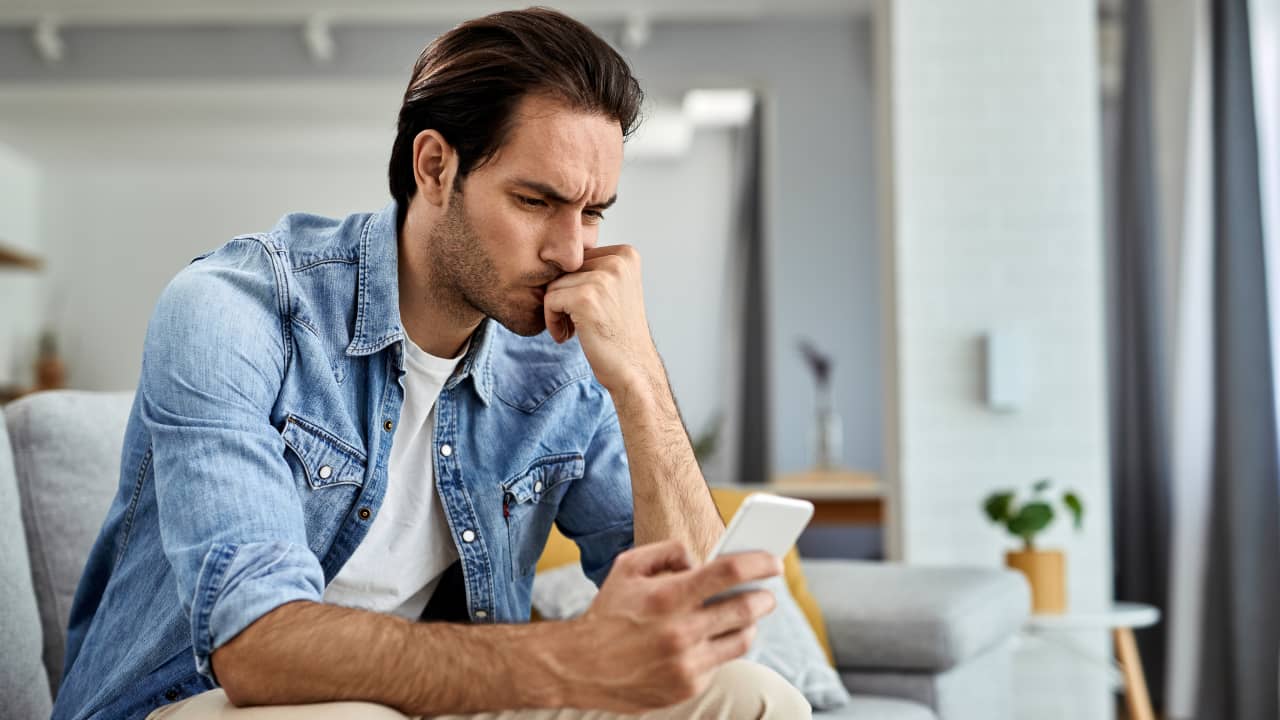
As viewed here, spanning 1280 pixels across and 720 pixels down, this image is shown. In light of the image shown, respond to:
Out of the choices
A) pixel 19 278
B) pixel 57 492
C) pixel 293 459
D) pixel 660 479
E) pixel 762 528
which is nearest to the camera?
pixel 762 528

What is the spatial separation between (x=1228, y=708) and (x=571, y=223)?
2.97 metres

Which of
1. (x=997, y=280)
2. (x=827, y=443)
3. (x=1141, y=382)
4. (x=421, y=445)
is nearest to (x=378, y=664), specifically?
(x=421, y=445)

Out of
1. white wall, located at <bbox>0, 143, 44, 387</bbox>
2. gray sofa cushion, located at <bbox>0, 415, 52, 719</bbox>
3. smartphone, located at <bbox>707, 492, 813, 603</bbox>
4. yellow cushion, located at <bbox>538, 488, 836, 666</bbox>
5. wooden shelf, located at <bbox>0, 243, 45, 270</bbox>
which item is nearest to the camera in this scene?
smartphone, located at <bbox>707, 492, 813, 603</bbox>

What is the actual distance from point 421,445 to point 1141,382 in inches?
138

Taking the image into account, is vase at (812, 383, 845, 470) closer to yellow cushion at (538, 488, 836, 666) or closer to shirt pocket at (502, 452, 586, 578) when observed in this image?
yellow cushion at (538, 488, 836, 666)

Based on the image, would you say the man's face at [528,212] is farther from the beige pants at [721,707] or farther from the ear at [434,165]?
the beige pants at [721,707]

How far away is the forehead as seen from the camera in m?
1.28

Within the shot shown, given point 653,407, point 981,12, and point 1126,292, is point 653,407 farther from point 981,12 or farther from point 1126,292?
point 1126,292

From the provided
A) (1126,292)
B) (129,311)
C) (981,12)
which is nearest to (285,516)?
(981,12)

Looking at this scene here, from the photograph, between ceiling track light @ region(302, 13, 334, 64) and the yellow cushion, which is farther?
ceiling track light @ region(302, 13, 334, 64)

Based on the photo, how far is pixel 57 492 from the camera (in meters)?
1.63

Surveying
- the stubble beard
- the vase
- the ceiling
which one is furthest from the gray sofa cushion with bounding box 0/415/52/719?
the ceiling

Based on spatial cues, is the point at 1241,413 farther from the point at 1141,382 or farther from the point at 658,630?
the point at 658,630

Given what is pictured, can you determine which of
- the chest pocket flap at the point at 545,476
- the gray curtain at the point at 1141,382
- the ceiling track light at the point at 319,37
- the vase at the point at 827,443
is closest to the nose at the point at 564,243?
the chest pocket flap at the point at 545,476
